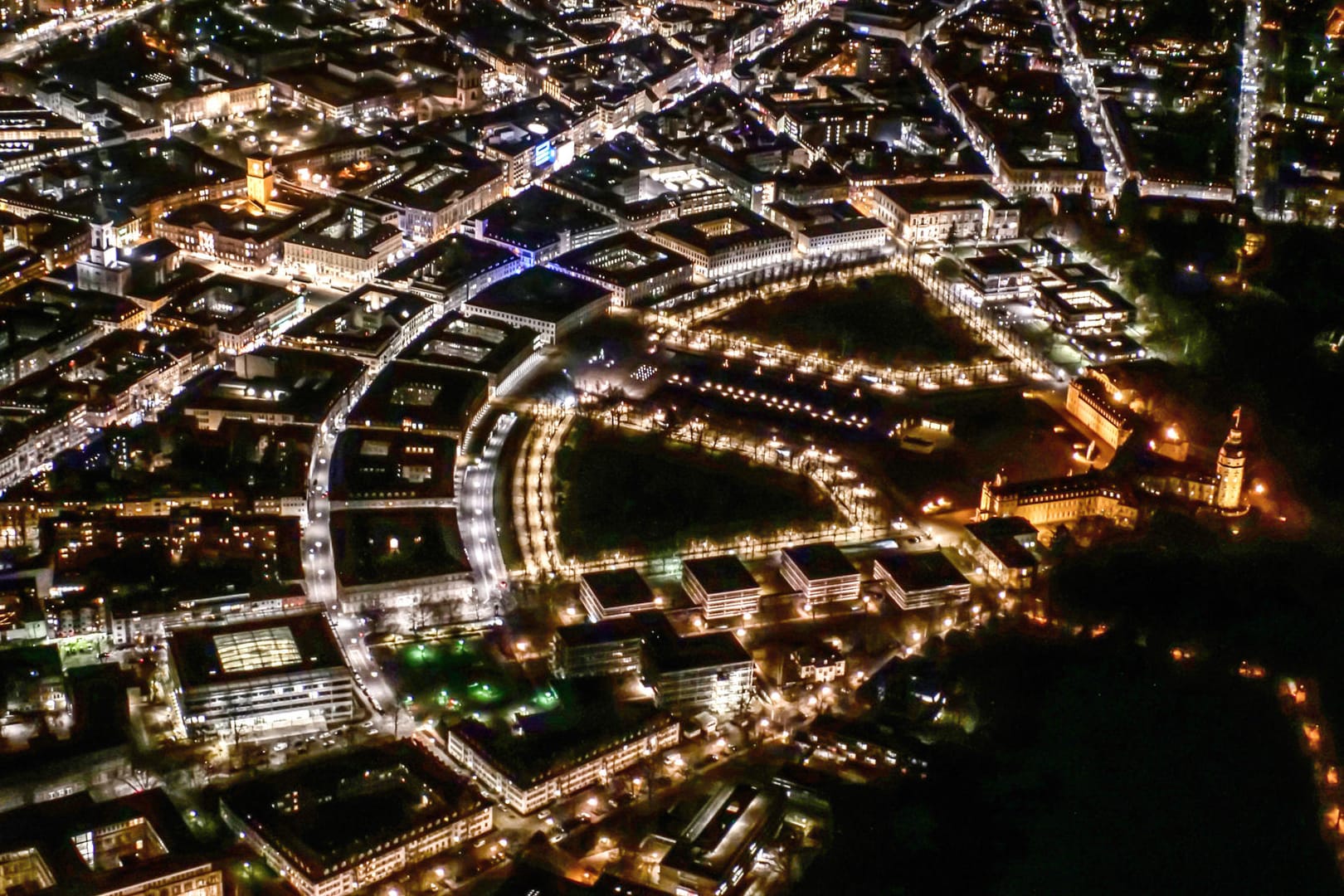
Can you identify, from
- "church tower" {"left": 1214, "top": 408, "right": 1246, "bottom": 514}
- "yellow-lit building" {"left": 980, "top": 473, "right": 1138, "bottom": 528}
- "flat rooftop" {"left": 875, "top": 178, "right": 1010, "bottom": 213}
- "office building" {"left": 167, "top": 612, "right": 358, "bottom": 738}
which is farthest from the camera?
"flat rooftop" {"left": 875, "top": 178, "right": 1010, "bottom": 213}

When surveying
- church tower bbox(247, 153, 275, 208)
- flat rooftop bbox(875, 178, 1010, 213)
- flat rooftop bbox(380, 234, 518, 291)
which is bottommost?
flat rooftop bbox(380, 234, 518, 291)

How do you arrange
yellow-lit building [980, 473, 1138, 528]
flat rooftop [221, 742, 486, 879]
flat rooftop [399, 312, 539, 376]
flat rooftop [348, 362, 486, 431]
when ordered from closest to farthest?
flat rooftop [221, 742, 486, 879] < yellow-lit building [980, 473, 1138, 528] < flat rooftop [348, 362, 486, 431] < flat rooftop [399, 312, 539, 376]

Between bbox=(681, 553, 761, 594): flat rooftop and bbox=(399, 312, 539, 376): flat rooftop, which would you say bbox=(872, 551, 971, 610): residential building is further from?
bbox=(399, 312, 539, 376): flat rooftop

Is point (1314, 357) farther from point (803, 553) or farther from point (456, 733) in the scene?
point (456, 733)

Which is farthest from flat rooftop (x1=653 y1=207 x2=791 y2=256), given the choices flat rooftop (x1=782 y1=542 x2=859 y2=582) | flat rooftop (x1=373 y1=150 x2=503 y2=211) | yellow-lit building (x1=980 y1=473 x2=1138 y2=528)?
flat rooftop (x1=782 y1=542 x2=859 y2=582)

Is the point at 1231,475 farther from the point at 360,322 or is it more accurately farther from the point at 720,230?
the point at 360,322

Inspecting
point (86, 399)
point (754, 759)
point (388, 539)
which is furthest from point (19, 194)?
point (754, 759)

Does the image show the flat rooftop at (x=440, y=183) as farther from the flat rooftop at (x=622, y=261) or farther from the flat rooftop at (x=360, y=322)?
the flat rooftop at (x=360, y=322)
